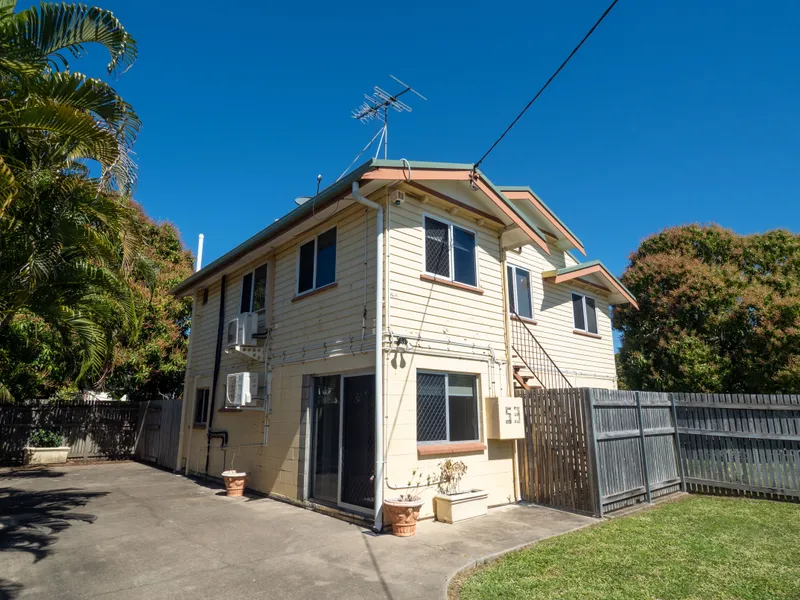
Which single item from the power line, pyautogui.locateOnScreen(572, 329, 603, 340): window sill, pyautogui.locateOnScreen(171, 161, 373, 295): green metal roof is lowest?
pyautogui.locateOnScreen(572, 329, 603, 340): window sill

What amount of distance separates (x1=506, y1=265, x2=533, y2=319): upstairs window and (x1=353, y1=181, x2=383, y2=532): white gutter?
5.26 m

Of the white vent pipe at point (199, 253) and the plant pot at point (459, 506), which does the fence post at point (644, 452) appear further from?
the white vent pipe at point (199, 253)

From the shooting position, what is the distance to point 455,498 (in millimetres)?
7578

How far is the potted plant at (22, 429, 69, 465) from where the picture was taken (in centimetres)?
1542

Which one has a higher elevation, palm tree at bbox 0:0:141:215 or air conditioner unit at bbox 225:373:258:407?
palm tree at bbox 0:0:141:215

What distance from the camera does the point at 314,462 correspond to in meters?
8.99

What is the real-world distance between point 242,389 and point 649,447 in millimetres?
8433

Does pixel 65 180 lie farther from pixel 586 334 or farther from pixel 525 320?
pixel 586 334

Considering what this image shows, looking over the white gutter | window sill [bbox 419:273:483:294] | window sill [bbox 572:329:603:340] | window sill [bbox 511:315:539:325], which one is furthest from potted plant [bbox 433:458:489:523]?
window sill [bbox 572:329:603:340]

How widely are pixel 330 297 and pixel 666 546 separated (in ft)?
21.3

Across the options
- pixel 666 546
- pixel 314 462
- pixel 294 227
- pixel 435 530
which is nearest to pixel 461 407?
pixel 435 530

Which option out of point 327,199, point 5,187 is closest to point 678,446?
point 327,199

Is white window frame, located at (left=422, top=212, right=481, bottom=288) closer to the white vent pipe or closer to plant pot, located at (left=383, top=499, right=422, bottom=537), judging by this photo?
plant pot, located at (left=383, top=499, right=422, bottom=537)

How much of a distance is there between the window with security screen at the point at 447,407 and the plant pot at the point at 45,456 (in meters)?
14.2
